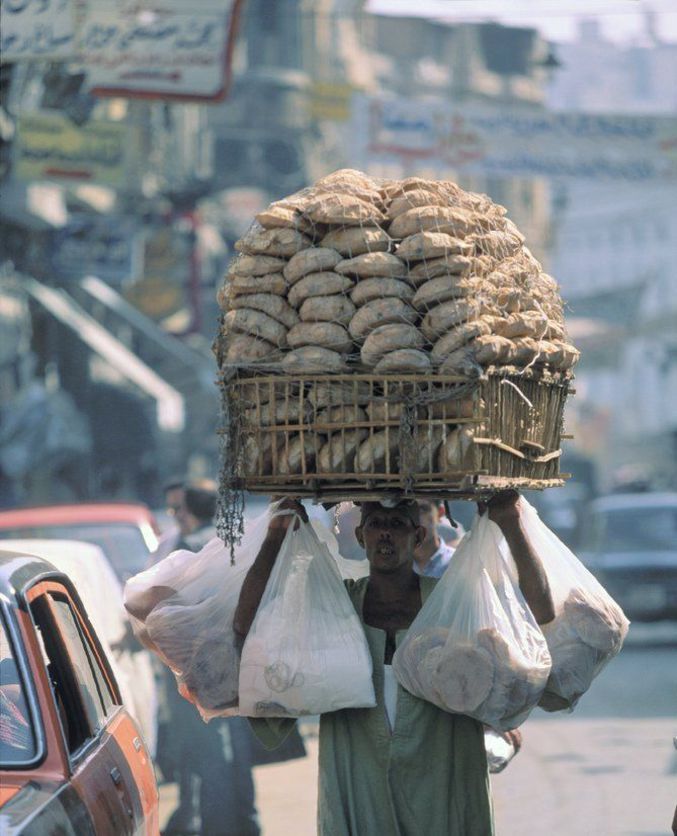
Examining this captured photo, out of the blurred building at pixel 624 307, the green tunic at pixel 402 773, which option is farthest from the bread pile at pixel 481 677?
the blurred building at pixel 624 307

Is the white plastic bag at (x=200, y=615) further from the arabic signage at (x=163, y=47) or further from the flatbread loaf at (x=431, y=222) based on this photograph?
the arabic signage at (x=163, y=47)

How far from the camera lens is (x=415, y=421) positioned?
173 inches

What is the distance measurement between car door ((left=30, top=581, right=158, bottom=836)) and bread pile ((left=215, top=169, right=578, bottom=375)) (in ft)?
3.09

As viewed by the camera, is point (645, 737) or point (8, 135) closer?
point (645, 737)

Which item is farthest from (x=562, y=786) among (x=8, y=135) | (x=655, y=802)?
(x=8, y=135)

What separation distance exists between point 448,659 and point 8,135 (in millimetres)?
12814

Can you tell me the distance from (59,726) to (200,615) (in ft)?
2.22

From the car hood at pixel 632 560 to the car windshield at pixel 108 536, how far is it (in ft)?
27.5

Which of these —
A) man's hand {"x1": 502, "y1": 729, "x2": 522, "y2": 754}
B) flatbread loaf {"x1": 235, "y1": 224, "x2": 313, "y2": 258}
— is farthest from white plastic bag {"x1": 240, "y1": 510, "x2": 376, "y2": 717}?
man's hand {"x1": 502, "y1": 729, "x2": 522, "y2": 754}

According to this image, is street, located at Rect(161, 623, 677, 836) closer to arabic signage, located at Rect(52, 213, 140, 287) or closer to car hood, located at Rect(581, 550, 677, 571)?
car hood, located at Rect(581, 550, 677, 571)

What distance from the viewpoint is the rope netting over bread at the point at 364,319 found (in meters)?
4.43

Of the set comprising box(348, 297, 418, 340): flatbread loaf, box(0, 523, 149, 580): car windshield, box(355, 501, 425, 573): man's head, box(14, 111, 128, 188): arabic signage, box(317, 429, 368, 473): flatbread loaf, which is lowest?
box(0, 523, 149, 580): car windshield

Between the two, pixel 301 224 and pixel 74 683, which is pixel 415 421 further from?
pixel 74 683

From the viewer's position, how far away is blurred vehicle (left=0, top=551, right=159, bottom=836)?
4.11 meters
